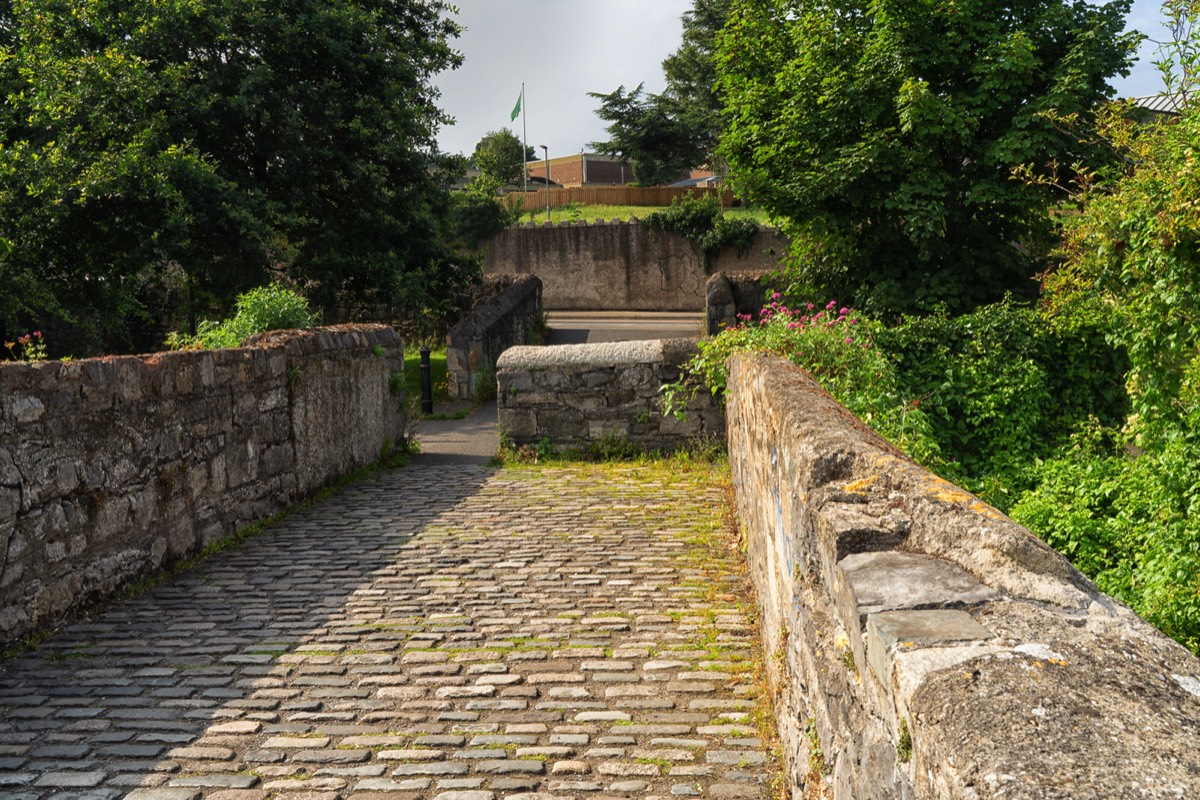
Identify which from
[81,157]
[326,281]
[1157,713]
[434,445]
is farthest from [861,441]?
[326,281]

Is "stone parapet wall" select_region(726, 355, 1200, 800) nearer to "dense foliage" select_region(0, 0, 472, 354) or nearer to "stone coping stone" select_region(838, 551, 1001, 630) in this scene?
"stone coping stone" select_region(838, 551, 1001, 630)

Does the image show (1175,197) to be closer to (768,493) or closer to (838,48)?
(768,493)

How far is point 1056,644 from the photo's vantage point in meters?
1.83

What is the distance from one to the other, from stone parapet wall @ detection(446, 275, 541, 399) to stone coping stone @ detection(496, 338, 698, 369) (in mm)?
4182

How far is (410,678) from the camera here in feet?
15.4

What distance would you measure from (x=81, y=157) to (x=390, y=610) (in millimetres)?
10950

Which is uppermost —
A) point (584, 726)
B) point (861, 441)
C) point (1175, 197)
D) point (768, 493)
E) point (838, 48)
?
point (838, 48)

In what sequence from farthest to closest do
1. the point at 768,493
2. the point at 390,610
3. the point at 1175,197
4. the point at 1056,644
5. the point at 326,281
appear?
the point at 326,281, the point at 1175,197, the point at 390,610, the point at 768,493, the point at 1056,644

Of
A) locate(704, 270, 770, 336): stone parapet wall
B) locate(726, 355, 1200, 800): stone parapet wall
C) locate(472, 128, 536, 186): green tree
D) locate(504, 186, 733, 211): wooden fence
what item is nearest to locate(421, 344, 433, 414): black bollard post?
locate(704, 270, 770, 336): stone parapet wall

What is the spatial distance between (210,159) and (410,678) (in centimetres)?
1379

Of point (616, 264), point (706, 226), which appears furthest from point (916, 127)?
point (616, 264)

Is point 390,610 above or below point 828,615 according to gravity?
below

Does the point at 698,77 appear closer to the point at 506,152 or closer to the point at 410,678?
the point at 506,152

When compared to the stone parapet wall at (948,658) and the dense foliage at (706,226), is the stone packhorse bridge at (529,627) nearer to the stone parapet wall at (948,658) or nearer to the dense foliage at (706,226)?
the stone parapet wall at (948,658)
